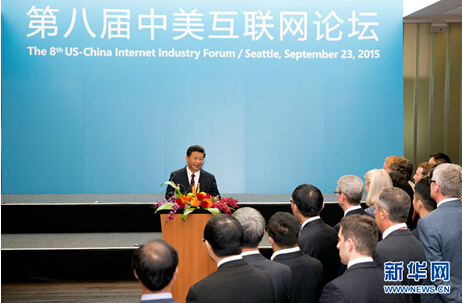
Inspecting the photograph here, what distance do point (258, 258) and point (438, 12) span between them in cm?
534

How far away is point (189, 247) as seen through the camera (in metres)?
2.94

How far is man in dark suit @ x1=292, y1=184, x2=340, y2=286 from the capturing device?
8.29 ft

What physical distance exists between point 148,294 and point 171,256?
0.16m

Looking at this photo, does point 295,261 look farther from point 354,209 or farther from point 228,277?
point 354,209

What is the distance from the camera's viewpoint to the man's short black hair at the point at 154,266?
1495 mm

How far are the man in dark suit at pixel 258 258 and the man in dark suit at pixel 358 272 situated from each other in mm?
281

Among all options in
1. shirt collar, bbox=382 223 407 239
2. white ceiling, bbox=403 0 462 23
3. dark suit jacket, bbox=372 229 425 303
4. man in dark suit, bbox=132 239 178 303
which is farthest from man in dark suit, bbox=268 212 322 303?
white ceiling, bbox=403 0 462 23

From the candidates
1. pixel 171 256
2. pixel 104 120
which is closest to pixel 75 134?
pixel 104 120

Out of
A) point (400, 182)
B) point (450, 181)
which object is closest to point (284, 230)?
point (450, 181)

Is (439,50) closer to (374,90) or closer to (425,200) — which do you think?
(374,90)

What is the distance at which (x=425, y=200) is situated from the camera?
2539 millimetres

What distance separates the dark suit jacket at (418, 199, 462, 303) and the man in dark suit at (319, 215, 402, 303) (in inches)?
21.4

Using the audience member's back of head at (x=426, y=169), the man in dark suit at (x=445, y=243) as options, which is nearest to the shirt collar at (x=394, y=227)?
the man in dark suit at (x=445, y=243)

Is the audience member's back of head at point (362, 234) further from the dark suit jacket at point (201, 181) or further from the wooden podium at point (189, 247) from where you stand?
the dark suit jacket at point (201, 181)
